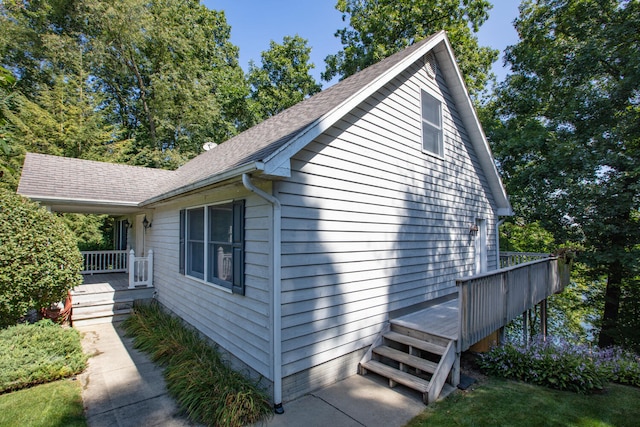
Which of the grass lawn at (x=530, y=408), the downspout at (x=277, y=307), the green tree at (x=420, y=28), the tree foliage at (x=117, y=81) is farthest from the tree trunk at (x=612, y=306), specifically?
the tree foliage at (x=117, y=81)

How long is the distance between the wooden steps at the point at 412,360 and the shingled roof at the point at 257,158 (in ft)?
10.3

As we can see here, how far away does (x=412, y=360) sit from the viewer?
4.52 metres

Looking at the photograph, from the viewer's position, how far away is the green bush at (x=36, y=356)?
4.27 metres

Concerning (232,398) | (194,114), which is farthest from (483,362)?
(194,114)

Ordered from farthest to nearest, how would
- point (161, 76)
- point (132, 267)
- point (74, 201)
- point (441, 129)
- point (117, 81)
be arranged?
point (117, 81), point (161, 76), point (132, 267), point (74, 201), point (441, 129)

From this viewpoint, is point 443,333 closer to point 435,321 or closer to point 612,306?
point 435,321

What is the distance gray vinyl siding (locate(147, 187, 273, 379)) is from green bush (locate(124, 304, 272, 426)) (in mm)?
221

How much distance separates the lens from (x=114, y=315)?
7.53 metres

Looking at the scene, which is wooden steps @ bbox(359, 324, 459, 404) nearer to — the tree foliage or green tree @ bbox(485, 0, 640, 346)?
green tree @ bbox(485, 0, 640, 346)

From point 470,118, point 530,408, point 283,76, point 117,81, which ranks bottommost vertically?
point 530,408

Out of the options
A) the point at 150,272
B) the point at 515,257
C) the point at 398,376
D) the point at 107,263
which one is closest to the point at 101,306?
the point at 150,272

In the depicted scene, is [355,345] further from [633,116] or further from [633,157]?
[633,116]

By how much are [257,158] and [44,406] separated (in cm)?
395

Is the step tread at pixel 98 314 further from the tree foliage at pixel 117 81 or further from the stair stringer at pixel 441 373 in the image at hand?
the tree foliage at pixel 117 81
